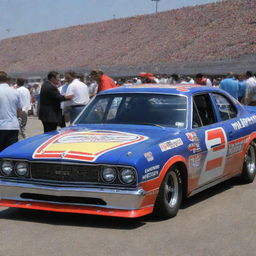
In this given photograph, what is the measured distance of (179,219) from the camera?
20.4 ft

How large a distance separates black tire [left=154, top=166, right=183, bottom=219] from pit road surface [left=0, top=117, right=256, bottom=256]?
95mm

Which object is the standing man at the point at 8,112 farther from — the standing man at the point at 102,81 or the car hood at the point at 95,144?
the standing man at the point at 102,81

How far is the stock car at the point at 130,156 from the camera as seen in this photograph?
5.76 meters

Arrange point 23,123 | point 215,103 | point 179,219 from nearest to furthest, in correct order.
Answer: point 179,219 → point 215,103 → point 23,123

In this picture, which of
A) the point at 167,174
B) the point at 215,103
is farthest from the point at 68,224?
the point at 215,103

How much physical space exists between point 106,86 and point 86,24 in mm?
86551

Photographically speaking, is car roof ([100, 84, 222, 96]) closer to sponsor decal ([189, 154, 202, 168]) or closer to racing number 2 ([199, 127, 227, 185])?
racing number 2 ([199, 127, 227, 185])

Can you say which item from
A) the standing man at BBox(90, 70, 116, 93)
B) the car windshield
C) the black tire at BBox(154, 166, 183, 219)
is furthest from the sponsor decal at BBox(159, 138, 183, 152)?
the standing man at BBox(90, 70, 116, 93)

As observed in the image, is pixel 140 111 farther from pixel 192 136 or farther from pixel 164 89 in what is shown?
pixel 192 136

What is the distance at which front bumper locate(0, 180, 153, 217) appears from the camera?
18.7ft

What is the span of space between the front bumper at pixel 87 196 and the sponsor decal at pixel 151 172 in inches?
5.8

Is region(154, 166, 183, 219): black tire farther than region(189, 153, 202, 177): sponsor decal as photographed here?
No

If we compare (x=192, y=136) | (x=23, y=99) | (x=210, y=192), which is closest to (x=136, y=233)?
(x=192, y=136)

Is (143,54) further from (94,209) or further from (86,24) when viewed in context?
(94,209)
